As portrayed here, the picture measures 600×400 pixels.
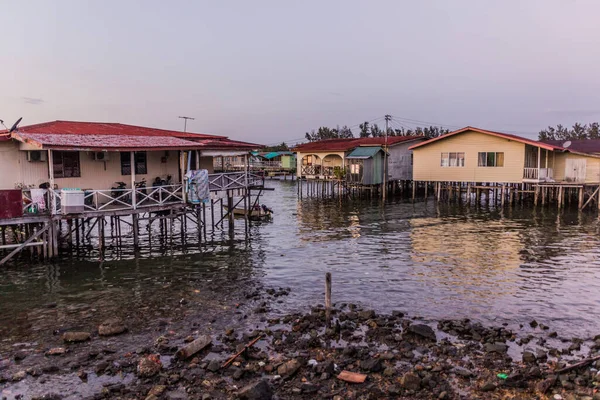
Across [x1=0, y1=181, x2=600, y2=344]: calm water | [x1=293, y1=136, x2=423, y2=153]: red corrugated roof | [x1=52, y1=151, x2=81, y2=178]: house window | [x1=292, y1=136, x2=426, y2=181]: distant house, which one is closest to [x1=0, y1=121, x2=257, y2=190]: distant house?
[x1=52, y1=151, x2=81, y2=178]: house window

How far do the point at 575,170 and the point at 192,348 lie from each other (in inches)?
1564

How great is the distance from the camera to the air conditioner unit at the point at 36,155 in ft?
65.0

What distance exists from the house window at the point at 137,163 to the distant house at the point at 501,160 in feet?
92.3

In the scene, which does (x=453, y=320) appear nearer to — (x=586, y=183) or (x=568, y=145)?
(x=586, y=183)

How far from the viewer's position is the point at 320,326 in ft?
43.4

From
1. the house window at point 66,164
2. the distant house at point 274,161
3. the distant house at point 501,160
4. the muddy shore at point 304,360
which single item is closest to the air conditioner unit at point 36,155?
the house window at point 66,164

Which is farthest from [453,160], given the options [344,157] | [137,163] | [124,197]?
[124,197]

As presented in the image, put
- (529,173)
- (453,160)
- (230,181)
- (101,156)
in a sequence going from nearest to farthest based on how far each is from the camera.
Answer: (101,156)
(230,181)
(529,173)
(453,160)

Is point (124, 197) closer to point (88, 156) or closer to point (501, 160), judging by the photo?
point (88, 156)

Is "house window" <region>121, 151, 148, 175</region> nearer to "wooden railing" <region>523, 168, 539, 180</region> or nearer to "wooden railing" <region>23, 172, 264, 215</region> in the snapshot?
"wooden railing" <region>23, 172, 264, 215</region>

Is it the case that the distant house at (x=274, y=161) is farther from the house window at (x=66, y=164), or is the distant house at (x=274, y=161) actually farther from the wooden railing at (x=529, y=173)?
the house window at (x=66, y=164)

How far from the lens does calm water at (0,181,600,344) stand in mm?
14578

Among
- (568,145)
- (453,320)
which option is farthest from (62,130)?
(568,145)

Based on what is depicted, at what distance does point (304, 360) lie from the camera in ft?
36.0
